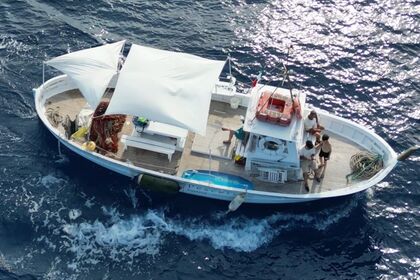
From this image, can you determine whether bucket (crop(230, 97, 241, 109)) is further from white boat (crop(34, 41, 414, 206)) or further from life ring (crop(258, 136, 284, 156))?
life ring (crop(258, 136, 284, 156))

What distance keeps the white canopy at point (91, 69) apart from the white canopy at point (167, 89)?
1.55 metres

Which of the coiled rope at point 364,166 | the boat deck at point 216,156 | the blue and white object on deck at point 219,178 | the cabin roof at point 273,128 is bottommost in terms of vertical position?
the blue and white object on deck at point 219,178

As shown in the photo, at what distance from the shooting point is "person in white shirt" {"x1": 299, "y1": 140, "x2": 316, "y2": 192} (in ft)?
109

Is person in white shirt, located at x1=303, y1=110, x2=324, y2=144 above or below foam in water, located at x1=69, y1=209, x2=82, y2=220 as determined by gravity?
above

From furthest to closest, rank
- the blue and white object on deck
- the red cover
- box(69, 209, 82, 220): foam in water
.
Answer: the red cover, box(69, 209, 82, 220): foam in water, the blue and white object on deck

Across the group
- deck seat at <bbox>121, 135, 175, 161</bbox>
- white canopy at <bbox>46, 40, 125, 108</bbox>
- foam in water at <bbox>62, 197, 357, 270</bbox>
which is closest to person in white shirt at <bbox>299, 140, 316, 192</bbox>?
foam in water at <bbox>62, 197, 357, 270</bbox>

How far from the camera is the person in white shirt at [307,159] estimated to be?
33188 millimetres

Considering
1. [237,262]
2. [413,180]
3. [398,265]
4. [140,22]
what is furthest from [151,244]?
[140,22]

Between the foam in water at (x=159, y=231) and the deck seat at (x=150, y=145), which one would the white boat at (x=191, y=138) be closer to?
the deck seat at (x=150, y=145)

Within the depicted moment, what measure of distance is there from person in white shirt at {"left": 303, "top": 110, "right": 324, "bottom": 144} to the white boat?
1.42 feet

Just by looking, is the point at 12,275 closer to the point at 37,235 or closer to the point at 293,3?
the point at 37,235

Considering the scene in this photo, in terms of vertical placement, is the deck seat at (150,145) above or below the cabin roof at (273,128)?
below

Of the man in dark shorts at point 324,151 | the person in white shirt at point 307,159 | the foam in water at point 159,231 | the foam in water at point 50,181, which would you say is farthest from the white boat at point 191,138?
the foam in water at point 50,181

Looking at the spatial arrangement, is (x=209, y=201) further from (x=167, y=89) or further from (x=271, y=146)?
(x=167, y=89)
